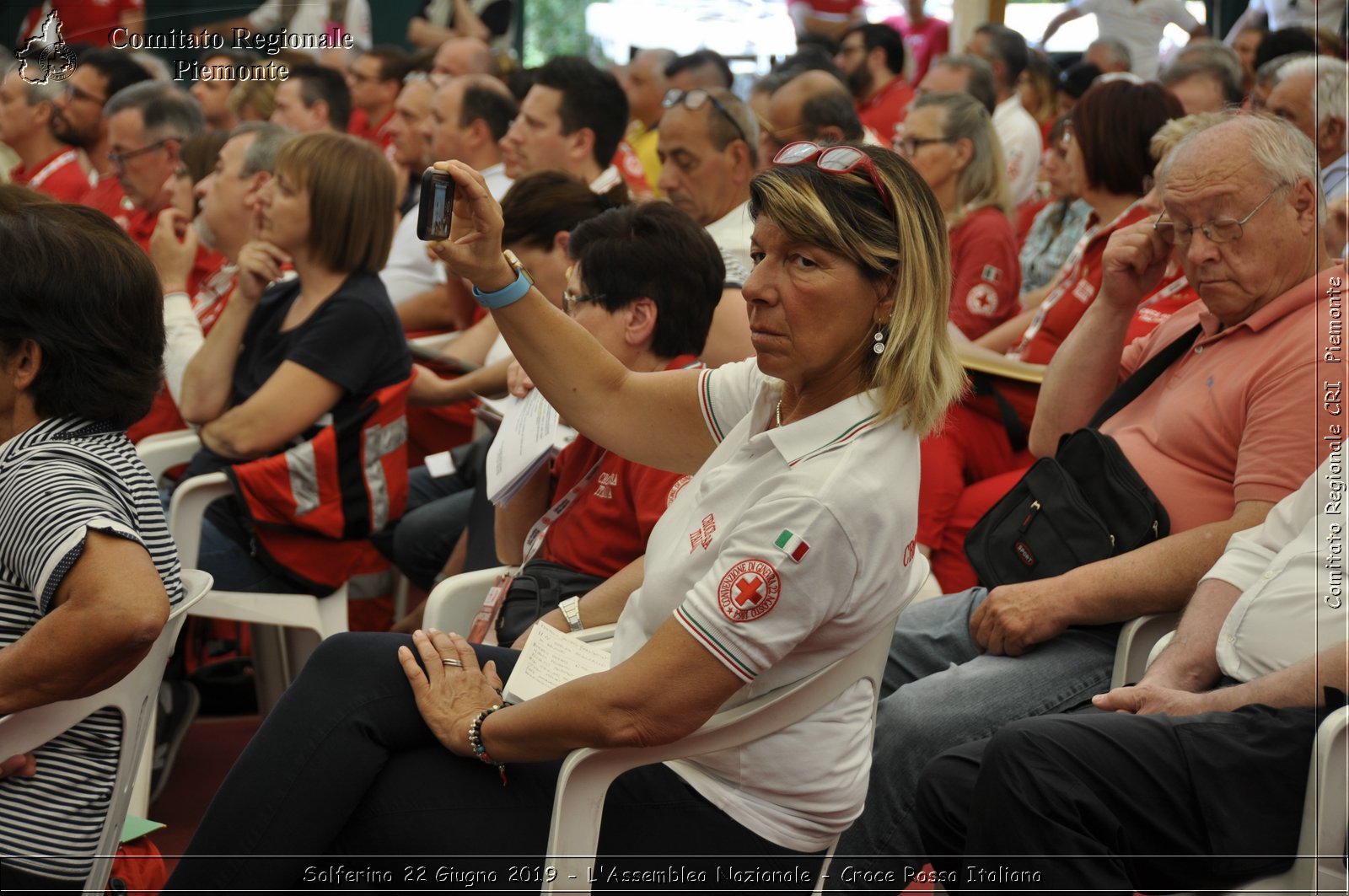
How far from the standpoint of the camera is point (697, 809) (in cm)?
185

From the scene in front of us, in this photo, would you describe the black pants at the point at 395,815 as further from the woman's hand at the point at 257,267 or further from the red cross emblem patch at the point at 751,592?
the woman's hand at the point at 257,267

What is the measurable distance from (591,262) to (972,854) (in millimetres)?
1304

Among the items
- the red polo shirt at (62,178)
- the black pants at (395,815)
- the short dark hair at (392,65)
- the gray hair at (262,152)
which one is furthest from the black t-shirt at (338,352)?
the short dark hair at (392,65)

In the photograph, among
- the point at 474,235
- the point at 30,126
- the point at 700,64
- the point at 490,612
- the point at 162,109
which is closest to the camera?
the point at 474,235

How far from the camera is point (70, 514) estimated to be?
187cm

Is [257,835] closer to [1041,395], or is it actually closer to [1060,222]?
[1041,395]

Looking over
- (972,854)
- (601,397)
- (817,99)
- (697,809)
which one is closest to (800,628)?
(697,809)

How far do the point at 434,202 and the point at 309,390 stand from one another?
1.54 meters

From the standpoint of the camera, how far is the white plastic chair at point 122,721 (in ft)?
6.22

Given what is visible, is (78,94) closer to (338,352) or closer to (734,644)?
(338,352)

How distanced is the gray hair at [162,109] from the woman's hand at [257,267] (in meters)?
1.83

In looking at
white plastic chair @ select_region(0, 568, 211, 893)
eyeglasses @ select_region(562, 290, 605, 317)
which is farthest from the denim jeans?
white plastic chair @ select_region(0, 568, 211, 893)

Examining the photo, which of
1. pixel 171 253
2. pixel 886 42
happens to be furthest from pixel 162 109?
pixel 886 42

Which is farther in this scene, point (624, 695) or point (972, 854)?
point (972, 854)
